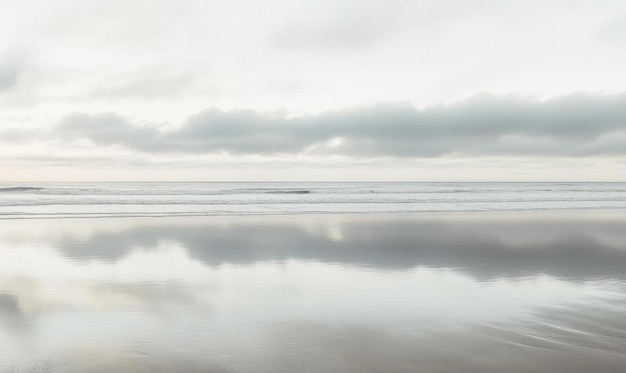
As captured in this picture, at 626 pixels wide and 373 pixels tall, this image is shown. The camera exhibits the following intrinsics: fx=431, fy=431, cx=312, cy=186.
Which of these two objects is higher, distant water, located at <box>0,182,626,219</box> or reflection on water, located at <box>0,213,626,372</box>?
distant water, located at <box>0,182,626,219</box>

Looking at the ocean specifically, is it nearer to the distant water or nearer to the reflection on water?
the reflection on water

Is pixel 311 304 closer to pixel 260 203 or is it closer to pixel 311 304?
pixel 311 304

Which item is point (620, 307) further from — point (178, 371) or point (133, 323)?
Answer: point (133, 323)

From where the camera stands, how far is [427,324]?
5.61 metres

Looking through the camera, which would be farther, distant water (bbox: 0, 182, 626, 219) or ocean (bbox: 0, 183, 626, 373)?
distant water (bbox: 0, 182, 626, 219)

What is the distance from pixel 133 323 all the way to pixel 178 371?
1.68 metres

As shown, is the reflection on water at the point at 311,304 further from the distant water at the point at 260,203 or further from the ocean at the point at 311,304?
the distant water at the point at 260,203

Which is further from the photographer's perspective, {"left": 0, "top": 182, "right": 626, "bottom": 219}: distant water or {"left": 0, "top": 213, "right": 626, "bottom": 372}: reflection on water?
{"left": 0, "top": 182, "right": 626, "bottom": 219}: distant water

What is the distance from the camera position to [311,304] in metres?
6.51

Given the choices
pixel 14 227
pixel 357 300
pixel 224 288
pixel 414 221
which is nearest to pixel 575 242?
pixel 414 221

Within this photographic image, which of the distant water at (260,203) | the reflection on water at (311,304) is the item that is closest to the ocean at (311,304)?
the reflection on water at (311,304)

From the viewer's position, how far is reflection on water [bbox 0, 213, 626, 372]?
4.54 m

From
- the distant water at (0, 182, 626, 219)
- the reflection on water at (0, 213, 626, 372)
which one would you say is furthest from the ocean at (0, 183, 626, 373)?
the distant water at (0, 182, 626, 219)

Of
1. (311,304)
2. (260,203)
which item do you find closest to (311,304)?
(311,304)
